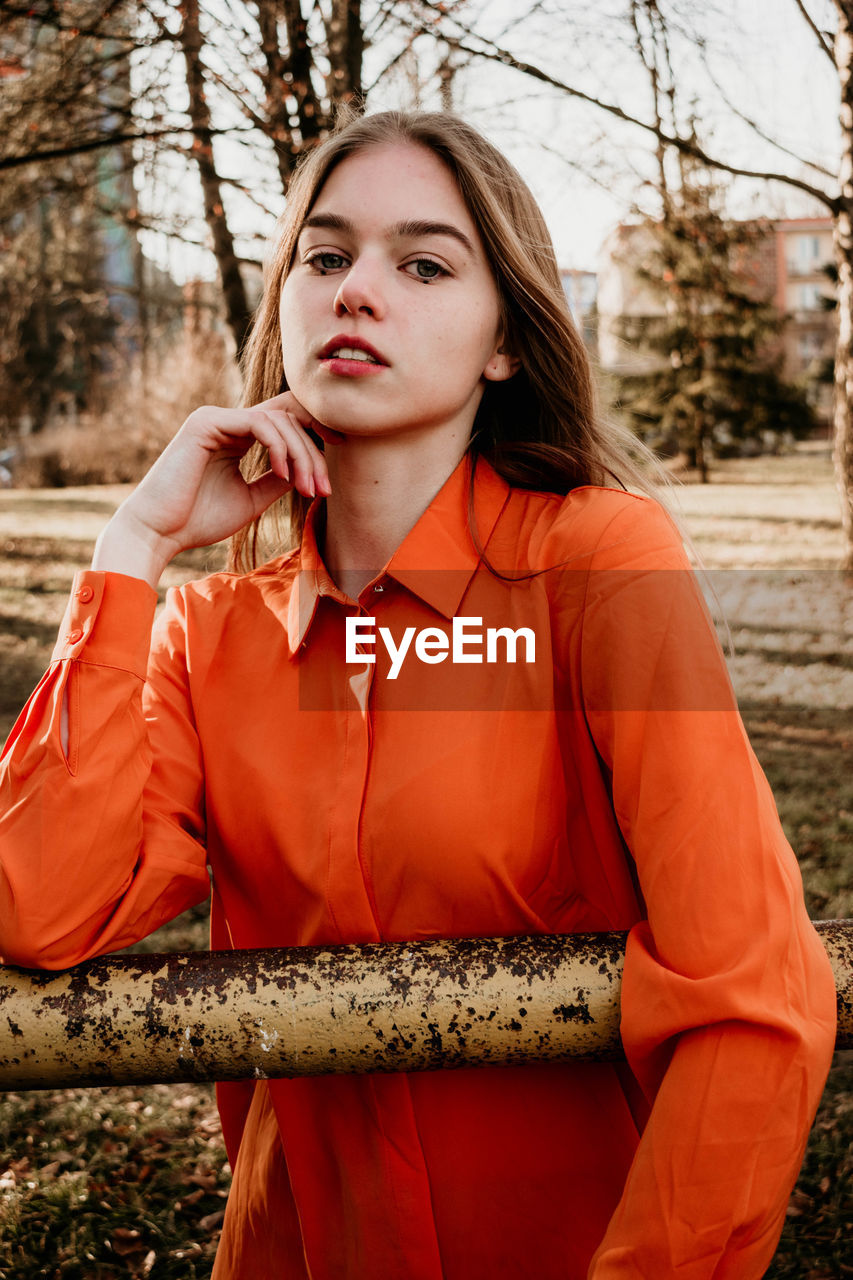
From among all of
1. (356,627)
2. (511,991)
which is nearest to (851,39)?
(356,627)

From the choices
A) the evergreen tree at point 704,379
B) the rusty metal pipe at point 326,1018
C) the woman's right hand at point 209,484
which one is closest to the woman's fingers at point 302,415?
the woman's right hand at point 209,484

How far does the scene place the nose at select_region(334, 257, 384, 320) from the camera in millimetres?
1783

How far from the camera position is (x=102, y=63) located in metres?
5.98

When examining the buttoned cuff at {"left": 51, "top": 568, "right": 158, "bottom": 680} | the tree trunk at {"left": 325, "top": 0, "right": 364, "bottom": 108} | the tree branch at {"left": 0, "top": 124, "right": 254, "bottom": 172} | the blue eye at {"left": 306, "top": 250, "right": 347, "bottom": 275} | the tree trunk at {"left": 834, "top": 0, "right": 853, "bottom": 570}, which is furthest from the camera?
the tree trunk at {"left": 834, "top": 0, "right": 853, "bottom": 570}

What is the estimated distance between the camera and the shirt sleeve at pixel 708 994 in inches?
50.1

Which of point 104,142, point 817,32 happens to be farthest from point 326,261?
point 817,32

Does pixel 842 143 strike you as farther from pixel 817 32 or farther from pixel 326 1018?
pixel 326 1018

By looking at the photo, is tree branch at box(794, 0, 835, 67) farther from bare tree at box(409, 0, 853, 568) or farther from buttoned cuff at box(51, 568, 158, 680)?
buttoned cuff at box(51, 568, 158, 680)

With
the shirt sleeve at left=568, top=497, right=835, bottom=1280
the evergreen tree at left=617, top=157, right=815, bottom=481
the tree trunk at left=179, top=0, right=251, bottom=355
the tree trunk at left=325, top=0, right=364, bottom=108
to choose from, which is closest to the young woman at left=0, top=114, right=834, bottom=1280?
the shirt sleeve at left=568, top=497, right=835, bottom=1280

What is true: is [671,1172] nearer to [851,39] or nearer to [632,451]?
[632,451]

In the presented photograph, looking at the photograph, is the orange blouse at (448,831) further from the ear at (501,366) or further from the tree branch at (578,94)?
the tree branch at (578,94)

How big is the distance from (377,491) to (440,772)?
597mm

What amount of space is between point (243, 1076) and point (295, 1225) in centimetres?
59

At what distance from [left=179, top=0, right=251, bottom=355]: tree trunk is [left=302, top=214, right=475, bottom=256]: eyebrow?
372cm
